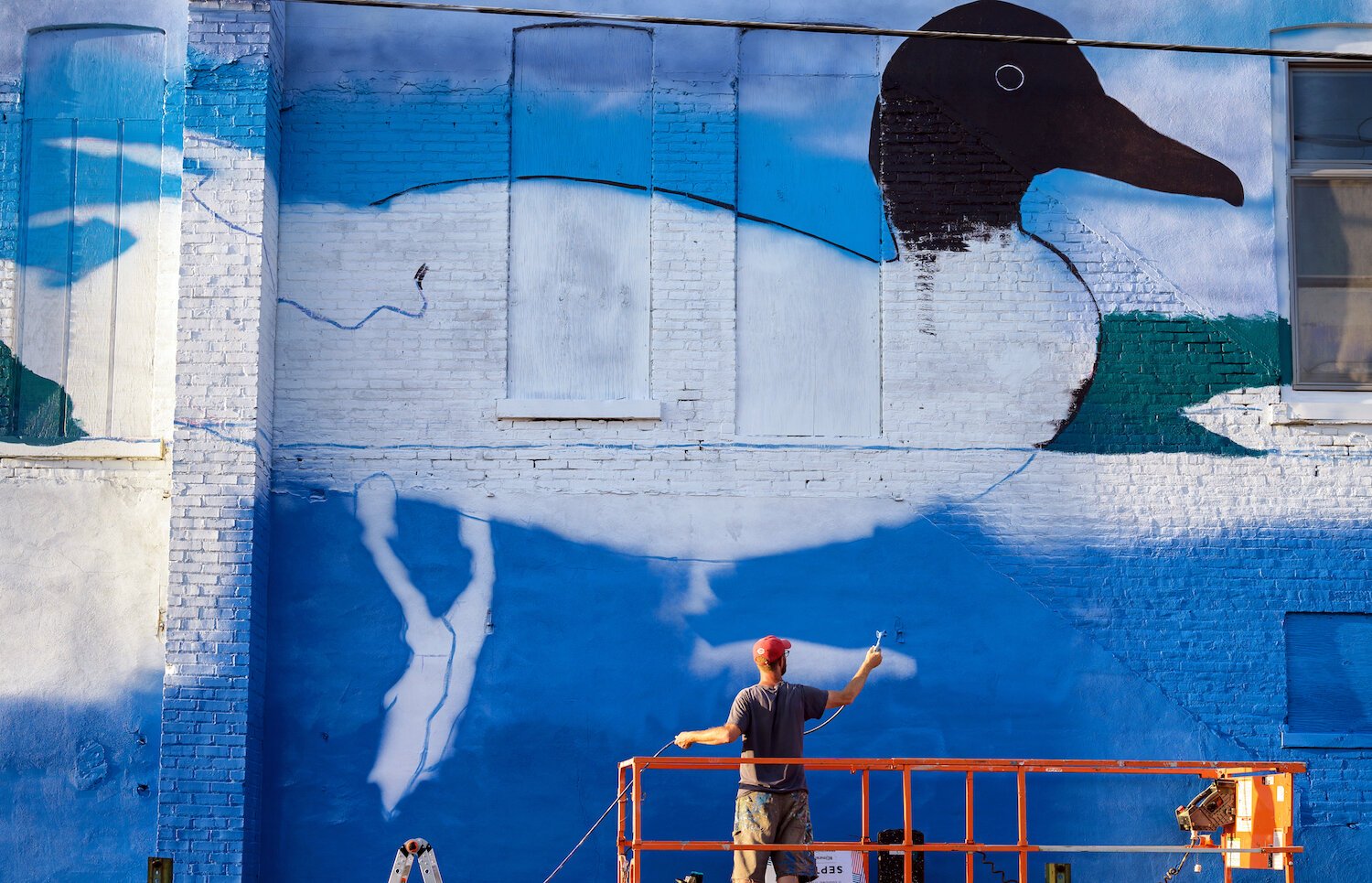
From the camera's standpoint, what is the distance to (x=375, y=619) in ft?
34.1

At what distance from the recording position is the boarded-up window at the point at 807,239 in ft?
34.9

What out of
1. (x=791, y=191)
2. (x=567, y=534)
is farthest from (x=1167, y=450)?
(x=567, y=534)

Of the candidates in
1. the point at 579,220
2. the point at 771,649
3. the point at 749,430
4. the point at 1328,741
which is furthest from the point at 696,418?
the point at 1328,741

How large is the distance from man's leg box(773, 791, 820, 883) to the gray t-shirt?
65mm

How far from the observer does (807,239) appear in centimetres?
1077

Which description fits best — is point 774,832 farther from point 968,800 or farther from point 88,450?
point 88,450

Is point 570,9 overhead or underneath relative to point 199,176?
overhead

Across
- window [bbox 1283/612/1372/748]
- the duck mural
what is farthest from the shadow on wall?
the duck mural

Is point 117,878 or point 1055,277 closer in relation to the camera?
point 117,878

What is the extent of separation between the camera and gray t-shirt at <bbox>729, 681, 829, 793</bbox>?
8523 mm

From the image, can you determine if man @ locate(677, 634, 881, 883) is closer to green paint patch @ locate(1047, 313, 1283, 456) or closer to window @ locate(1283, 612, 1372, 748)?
green paint patch @ locate(1047, 313, 1283, 456)

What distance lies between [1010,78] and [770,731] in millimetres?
5194

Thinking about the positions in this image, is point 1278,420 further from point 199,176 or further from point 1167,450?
point 199,176

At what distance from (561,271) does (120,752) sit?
4.41 meters
